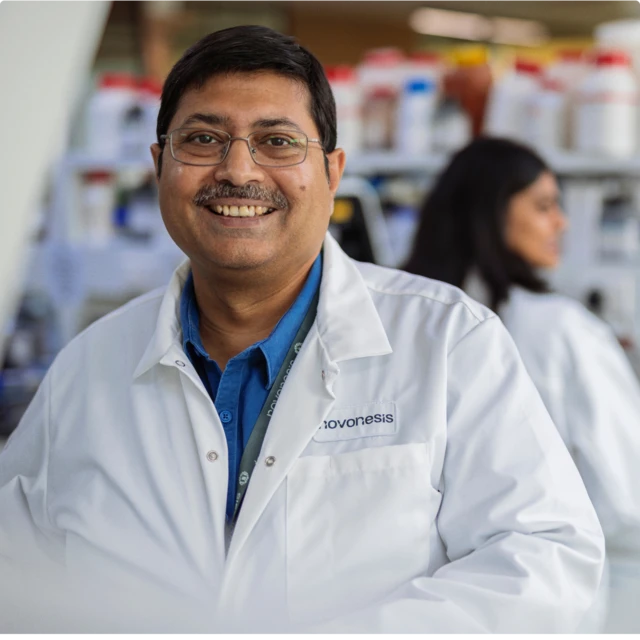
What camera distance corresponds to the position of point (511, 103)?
11.6 feet

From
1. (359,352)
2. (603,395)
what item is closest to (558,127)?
(603,395)

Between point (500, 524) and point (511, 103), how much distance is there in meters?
2.60

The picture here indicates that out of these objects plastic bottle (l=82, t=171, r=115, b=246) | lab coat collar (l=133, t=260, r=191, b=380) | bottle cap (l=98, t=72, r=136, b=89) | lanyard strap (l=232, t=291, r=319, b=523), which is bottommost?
lanyard strap (l=232, t=291, r=319, b=523)

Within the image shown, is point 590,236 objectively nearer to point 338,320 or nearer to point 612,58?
Result: point 612,58

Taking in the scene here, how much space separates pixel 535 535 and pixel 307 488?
332 mm

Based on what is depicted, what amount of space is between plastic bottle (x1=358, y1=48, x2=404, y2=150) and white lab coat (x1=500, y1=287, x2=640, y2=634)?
60.2 inches

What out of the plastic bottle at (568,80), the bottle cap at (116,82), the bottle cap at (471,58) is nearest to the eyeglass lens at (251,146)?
the plastic bottle at (568,80)

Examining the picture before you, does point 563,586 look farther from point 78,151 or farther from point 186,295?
point 78,151

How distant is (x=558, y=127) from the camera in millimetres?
3508

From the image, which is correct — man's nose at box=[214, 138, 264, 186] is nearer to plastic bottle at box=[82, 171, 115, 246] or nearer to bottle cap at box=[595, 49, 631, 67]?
bottle cap at box=[595, 49, 631, 67]

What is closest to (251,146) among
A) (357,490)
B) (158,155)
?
(158,155)

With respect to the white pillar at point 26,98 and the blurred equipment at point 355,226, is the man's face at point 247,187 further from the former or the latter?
the blurred equipment at point 355,226

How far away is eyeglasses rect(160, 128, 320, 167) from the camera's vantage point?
146 cm

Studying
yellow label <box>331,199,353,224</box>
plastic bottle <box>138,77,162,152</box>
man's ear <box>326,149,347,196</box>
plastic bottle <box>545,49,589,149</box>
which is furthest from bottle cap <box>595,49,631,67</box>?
man's ear <box>326,149,347,196</box>
